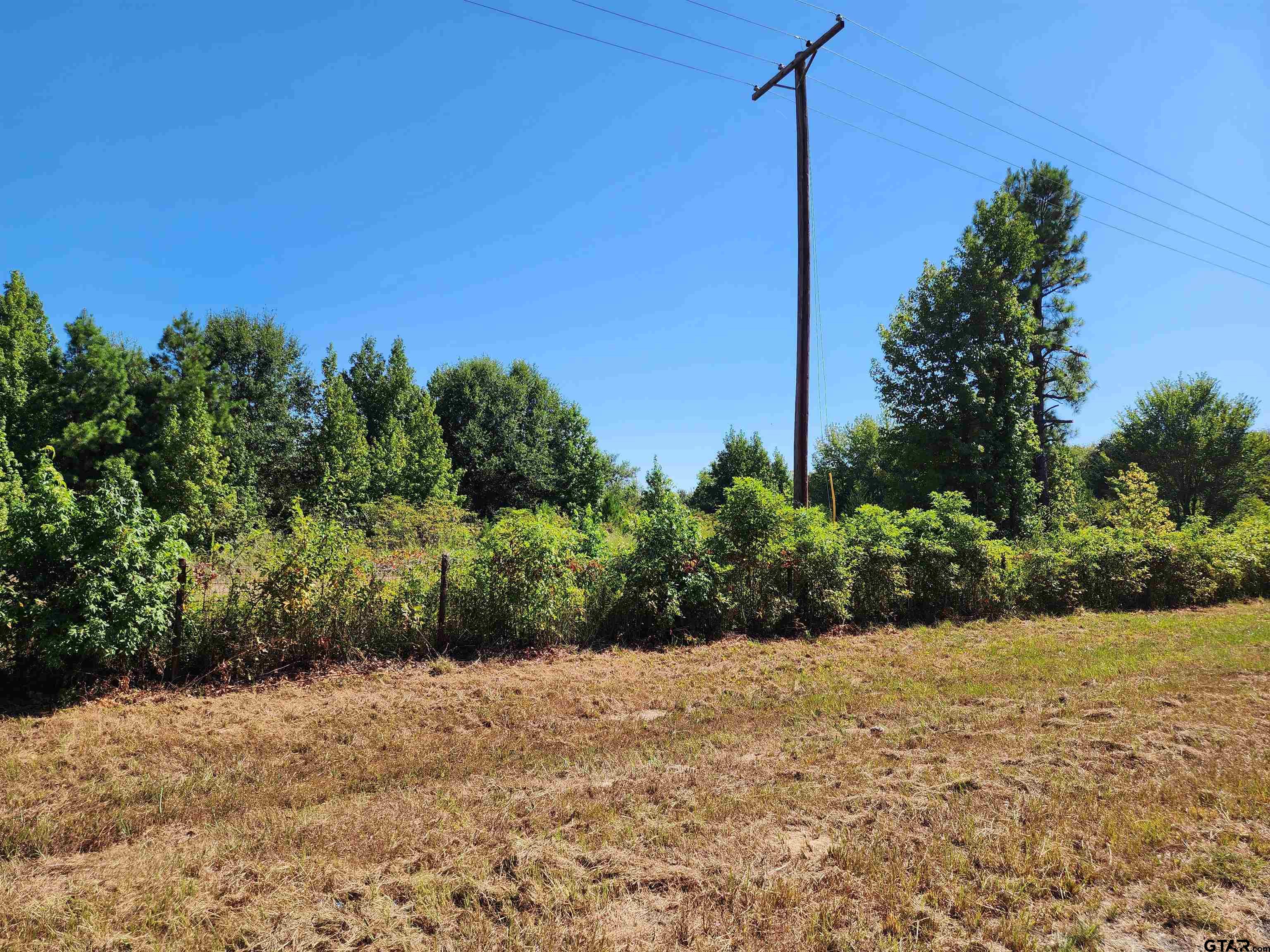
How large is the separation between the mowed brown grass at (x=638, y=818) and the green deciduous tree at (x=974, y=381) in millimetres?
16372

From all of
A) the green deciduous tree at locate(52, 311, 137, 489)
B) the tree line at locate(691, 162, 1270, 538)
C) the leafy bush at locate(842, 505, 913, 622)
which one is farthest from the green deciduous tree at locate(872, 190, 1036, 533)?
the green deciduous tree at locate(52, 311, 137, 489)

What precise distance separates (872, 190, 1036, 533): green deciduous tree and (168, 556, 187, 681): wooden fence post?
2237 cm

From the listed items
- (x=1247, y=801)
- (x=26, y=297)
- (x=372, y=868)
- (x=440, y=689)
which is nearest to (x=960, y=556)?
(x=1247, y=801)

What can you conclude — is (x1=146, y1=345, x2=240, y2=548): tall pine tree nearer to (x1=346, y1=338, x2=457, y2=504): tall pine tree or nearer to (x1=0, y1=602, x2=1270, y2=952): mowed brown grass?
(x1=346, y1=338, x2=457, y2=504): tall pine tree

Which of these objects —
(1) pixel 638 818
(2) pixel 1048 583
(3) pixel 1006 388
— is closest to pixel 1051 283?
(3) pixel 1006 388

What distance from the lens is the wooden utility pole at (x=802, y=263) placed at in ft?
37.8

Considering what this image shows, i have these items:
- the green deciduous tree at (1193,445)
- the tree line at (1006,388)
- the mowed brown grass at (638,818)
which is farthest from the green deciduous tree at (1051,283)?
the mowed brown grass at (638,818)

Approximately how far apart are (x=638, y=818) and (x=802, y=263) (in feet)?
36.7

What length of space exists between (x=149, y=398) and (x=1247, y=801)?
33.7 metres

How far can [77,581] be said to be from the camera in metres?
5.87

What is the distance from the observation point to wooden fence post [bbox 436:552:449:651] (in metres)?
7.98

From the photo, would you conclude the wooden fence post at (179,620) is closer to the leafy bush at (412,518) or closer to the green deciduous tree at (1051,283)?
the leafy bush at (412,518)

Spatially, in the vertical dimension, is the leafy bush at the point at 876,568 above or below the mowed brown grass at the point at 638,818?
above

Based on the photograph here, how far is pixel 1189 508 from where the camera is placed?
109 feet
